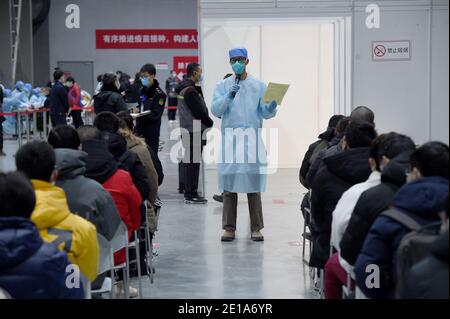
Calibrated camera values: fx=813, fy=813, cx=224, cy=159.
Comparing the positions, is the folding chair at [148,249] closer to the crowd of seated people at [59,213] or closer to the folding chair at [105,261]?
the crowd of seated people at [59,213]

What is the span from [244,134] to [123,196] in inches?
101

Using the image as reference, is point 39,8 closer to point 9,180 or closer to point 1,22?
point 1,22

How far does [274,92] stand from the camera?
7180 mm

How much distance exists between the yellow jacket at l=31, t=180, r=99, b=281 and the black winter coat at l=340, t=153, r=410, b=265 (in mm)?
1221

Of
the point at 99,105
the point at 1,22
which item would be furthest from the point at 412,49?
the point at 1,22

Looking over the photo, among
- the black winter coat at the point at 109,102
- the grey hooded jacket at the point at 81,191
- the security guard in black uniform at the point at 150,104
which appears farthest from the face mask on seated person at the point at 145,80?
the grey hooded jacket at the point at 81,191

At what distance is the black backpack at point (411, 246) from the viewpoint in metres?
3.07

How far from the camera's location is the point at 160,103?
10.1m

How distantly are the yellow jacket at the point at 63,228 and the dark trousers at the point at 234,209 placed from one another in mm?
3953

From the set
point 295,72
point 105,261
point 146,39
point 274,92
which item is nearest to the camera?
point 105,261

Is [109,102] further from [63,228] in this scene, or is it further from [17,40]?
[17,40]

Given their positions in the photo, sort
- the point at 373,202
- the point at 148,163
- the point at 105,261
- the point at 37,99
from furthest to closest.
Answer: the point at 37,99
the point at 148,163
the point at 105,261
the point at 373,202

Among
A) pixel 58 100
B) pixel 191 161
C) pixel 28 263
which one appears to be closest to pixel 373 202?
pixel 28 263
